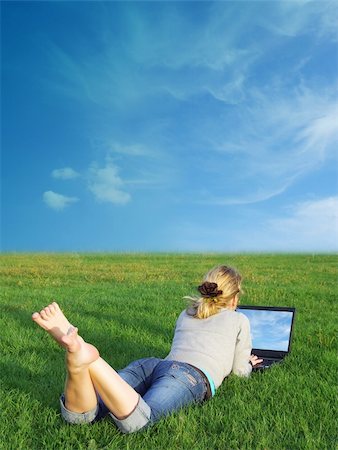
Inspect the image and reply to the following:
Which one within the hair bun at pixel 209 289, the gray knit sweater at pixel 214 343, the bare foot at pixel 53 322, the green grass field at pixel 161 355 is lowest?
the green grass field at pixel 161 355

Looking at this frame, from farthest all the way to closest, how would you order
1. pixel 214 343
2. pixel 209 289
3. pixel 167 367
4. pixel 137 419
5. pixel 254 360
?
pixel 254 360, pixel 209 289, pixel 214 343, pixel 167 367, pixel 137 419

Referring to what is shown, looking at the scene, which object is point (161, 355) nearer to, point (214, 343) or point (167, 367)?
point (214, 343)

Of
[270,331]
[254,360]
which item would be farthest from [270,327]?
[254,360]

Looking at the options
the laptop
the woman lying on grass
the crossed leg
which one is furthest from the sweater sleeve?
the crossed leg

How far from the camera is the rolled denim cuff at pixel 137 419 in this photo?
Answer: 466 centimetres

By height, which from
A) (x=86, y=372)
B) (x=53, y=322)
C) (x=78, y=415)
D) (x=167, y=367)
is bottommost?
(x=78, y=415)

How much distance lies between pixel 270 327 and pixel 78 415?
3308mm

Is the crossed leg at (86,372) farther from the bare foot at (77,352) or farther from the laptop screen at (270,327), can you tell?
the laptop screen at (270,327)

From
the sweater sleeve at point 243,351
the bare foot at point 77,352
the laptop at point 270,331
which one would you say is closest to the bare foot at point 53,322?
the bare foot at point 77,352

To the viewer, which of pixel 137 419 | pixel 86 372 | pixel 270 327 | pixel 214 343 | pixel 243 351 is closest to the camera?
pixel 86 372

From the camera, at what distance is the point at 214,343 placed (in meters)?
5.80

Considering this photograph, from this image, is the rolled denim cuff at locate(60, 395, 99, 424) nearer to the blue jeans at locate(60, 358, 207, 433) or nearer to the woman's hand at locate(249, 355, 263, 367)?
the blue jeans at locate(60, 358, 207, 433)

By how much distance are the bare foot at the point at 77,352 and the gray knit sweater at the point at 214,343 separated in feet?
4.87

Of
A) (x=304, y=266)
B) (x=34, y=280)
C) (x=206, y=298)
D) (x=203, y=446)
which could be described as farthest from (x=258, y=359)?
(x=304, y=266)
